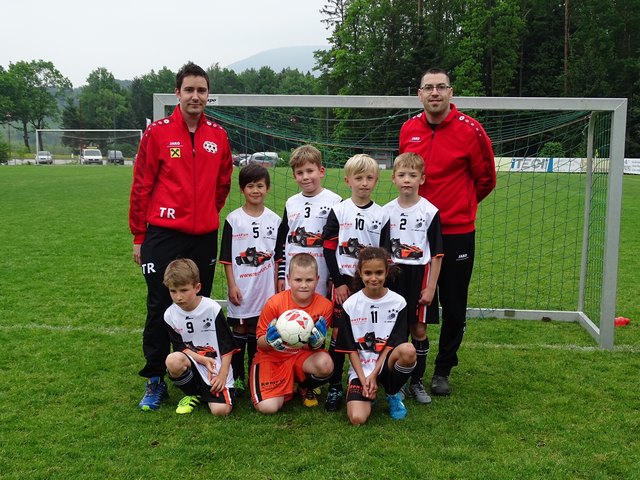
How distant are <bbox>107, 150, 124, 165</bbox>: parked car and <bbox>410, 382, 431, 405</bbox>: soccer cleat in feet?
151

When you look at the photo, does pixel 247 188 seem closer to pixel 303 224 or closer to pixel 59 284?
pixel 303 224

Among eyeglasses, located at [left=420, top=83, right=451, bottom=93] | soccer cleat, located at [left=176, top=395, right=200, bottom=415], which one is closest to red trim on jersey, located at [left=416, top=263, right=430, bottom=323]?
eyeglasses, located at [left=420, top=83, right=451, bottom=93]

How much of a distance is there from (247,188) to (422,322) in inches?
56.1

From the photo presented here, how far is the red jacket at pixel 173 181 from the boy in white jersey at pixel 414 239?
3.81 ft

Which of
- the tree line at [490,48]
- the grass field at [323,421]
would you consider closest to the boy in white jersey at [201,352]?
the grass field at [323,421]

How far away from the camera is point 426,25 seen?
146 feet

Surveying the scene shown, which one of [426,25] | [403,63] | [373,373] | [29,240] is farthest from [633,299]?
[426,25]

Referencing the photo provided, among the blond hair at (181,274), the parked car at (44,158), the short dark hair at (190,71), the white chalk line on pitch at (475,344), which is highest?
the short dark hair at (190,71)

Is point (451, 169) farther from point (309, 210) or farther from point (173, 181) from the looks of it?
point (173, 181)

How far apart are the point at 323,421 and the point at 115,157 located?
46.7m

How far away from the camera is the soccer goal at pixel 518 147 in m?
4.73

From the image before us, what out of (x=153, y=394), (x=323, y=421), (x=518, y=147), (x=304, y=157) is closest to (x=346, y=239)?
(x=304, y=157)

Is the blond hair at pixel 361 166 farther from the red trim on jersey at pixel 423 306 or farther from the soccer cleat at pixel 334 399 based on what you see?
the soccer cleat at pixel 334 399

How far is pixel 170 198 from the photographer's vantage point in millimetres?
3553
